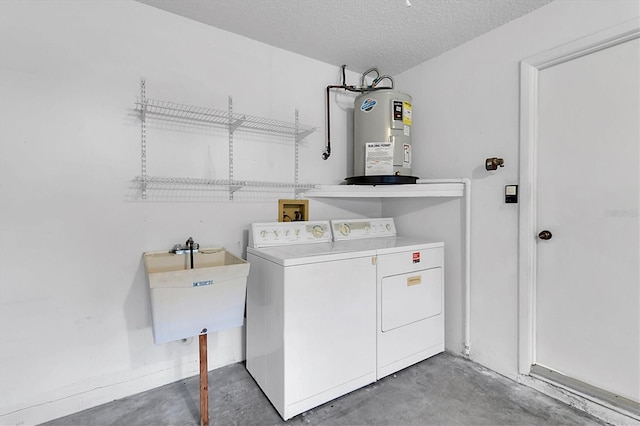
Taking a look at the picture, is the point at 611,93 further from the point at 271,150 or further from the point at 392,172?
the point at 271,150

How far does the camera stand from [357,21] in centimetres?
197

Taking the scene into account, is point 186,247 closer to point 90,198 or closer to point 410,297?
point 90,198

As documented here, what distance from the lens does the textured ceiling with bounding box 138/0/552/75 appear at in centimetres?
181

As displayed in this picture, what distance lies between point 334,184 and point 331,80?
91 cm

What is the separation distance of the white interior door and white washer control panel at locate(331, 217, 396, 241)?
1103mm

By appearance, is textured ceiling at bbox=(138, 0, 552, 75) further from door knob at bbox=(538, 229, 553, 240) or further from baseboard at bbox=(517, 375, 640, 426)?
baseboard at bbox=(517, 375, 640, 426)

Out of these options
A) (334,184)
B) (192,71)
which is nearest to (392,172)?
(334,184)

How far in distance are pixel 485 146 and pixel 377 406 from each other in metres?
1.85

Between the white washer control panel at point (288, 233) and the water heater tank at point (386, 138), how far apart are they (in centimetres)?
50

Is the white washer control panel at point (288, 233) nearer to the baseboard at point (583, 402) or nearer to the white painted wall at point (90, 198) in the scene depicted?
the white painted wall at point (90, 198)

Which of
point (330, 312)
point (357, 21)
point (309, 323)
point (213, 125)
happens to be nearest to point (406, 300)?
point (330, 312)

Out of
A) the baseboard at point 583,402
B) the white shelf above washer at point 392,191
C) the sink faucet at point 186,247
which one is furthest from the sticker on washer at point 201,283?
the baseboard at point 583,402

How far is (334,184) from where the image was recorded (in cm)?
265

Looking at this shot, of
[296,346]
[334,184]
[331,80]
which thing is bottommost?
[296,346]
